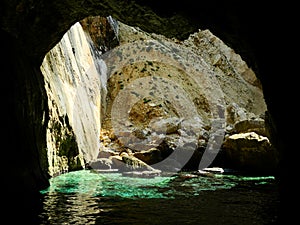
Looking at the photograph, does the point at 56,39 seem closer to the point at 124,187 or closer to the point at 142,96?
the point at 124,187

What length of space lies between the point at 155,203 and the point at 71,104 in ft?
→ 28.1

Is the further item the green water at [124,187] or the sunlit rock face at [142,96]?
the sunlit rock face at [142,96]

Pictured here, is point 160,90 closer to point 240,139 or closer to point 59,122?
point 240,139

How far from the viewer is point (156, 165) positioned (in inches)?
655

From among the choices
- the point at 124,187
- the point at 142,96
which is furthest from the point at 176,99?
the point at 124,187

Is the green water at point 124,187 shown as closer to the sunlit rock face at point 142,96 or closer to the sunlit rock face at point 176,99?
the sunlit rock face at point 142,96

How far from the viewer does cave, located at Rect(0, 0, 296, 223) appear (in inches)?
218

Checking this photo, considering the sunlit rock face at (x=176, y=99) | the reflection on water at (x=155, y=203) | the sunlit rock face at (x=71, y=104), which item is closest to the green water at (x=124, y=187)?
the reflection on water at (x=155, y=203)

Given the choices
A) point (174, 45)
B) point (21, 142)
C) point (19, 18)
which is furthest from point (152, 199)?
A: point (174, 45)

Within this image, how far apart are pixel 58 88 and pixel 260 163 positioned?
10.1 m

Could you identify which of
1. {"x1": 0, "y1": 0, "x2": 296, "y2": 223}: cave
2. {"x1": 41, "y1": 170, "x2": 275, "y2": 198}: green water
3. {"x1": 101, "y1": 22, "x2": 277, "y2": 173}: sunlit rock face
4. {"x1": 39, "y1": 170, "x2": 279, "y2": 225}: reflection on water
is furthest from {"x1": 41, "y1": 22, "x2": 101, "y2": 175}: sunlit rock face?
{"x1": 101, "y1": 22, "x2": 277, "y2": 173}: sunlit rock face

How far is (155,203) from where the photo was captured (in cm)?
719

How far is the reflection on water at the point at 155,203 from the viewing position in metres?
5.73

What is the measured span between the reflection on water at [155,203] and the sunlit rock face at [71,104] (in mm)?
1855
